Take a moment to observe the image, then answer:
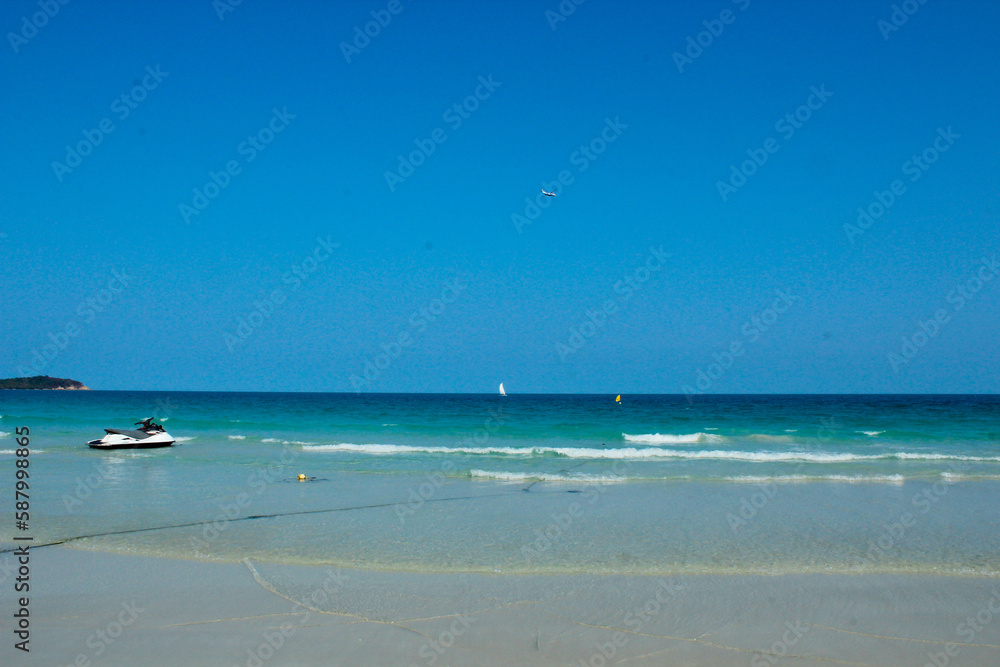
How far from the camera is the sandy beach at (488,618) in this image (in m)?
5.57

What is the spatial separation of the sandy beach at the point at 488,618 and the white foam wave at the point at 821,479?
28.8 ft

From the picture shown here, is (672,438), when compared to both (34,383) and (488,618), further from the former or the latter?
(34,383)

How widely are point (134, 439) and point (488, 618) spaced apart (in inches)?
950

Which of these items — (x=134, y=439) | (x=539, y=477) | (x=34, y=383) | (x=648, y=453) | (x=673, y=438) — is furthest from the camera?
(x=34, y=383)

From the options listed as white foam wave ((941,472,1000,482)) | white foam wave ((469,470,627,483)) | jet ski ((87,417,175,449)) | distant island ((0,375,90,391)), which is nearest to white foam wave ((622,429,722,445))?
white foam wave ((941,472,1000,482))

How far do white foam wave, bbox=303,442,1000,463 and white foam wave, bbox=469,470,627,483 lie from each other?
17.6 ft

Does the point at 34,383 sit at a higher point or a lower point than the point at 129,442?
higher

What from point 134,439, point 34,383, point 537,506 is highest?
point 34,383

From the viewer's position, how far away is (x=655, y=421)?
44.5m

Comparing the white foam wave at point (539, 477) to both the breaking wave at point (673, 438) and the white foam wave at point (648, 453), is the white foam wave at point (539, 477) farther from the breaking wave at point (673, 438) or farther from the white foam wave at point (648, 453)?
the breaking wave at point (673, 438)

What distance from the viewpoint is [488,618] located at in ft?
21.0

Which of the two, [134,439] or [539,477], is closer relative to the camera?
[539,477]

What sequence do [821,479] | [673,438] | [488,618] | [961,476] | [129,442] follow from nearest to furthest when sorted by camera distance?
[488,618] < [821,479] < [961,476] < [129,442] < [673,438]

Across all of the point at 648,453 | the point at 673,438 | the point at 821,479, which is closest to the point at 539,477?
the point at 821,479
